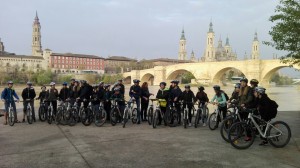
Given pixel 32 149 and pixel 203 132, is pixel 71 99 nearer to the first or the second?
pixel 32 149

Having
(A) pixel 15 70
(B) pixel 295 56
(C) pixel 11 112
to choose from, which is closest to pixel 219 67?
(B) pixel 295 56

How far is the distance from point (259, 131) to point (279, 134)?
50 cm

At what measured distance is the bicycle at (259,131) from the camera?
664cm

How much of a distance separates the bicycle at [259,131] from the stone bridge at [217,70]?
31511 mm

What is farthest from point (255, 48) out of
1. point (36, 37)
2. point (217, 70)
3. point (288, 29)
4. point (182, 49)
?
point (288, 29)

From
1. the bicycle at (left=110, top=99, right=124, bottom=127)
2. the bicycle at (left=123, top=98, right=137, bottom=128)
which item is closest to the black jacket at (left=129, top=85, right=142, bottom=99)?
the bicycle at (left=123, top=98, right=137, bottom=128)

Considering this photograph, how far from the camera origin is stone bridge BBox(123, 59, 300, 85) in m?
55.5

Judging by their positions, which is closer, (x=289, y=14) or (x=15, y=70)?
(x=289, y=14)

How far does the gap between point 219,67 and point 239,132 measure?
6288 centimetres

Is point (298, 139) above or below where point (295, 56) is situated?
below

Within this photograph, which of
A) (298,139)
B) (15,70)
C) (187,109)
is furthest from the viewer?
(15,70)

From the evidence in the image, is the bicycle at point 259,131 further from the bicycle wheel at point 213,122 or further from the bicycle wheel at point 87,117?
the bicycle wheel at point 87,117

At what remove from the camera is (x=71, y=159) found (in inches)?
223

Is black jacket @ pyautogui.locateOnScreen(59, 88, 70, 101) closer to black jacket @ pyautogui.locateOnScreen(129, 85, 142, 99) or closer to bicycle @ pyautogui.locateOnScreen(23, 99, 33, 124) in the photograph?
bicycle @ pyautogui.locateOnScreen(23, 99, 33, 124)
